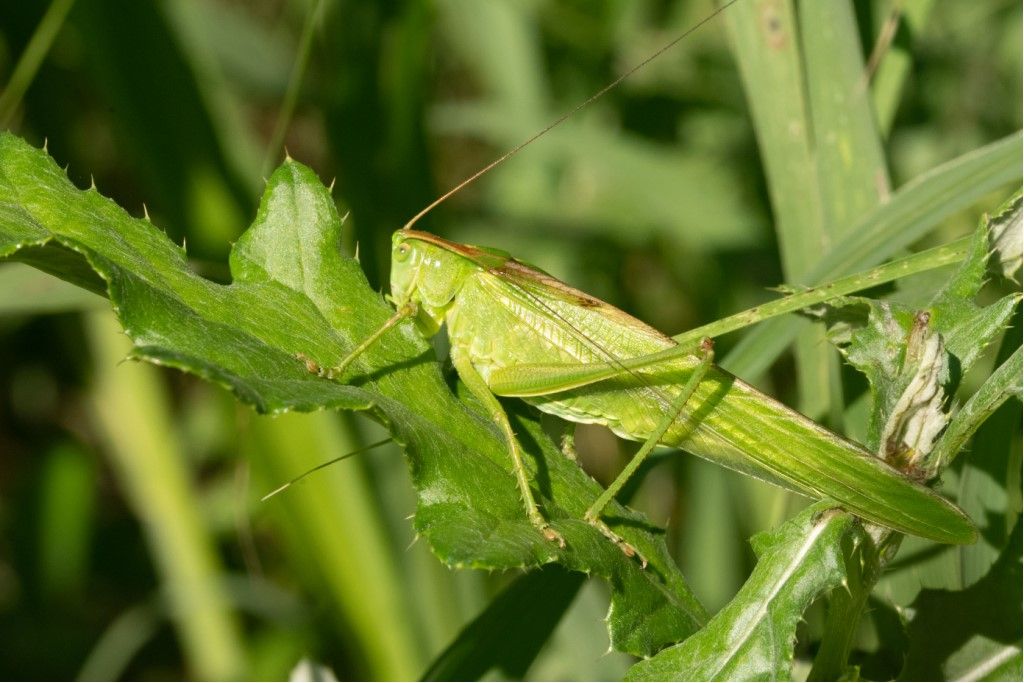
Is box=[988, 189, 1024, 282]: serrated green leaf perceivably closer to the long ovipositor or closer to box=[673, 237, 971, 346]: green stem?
box=[673, 237, 971, 346]: green stem

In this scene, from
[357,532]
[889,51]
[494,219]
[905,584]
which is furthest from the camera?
[494,219]

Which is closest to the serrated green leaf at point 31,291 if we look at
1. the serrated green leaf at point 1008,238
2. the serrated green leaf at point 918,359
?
the serrated green leaf at point 918,359

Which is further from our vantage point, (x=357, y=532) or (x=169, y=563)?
(x=169, y=563)

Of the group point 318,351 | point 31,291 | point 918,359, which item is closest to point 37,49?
point 31,291

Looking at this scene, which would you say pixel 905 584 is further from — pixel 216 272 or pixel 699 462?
pixel 216 272

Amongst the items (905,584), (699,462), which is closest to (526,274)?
(905,584)

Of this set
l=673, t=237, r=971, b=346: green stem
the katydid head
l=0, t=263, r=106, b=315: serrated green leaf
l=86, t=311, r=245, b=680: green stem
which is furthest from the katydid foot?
l=86, t=311, r=245, b=680: green stem

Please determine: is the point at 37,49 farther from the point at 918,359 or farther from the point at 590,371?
the point at 918,359
